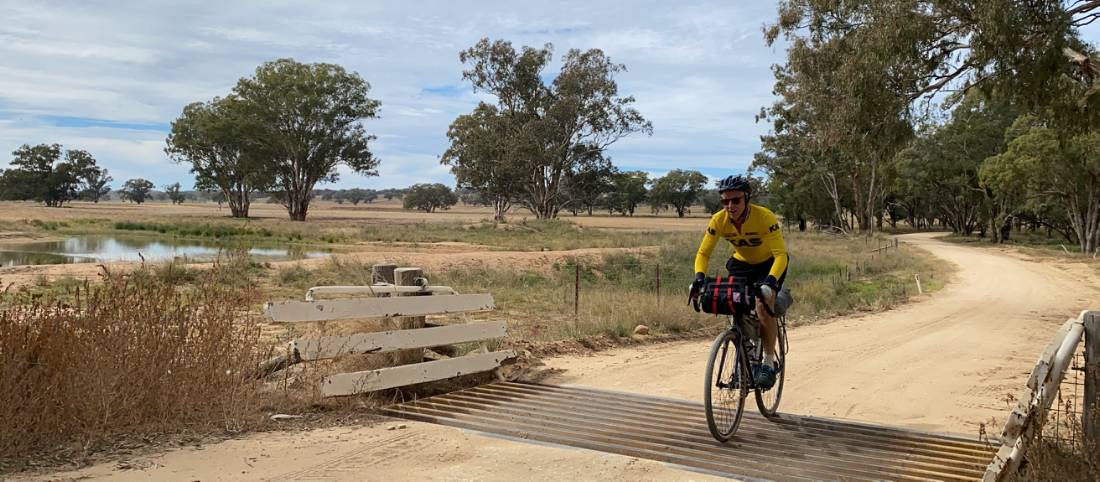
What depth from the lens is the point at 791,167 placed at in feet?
207

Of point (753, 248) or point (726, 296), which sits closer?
point (726, 296)

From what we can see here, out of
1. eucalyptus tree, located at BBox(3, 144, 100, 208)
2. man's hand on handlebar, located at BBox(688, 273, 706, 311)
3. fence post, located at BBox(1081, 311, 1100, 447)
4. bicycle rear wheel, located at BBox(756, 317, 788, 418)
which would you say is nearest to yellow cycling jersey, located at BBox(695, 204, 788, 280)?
man's hand on handlebar, located at BBox(688, 273, 706, 311)

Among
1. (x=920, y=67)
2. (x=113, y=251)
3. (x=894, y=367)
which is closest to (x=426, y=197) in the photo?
(x=113, y=251)

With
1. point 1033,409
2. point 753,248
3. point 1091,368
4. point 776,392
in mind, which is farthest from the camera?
point 776,392

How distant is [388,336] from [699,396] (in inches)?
118

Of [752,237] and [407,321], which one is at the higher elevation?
[752,237]

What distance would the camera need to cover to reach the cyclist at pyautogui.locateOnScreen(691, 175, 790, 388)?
223 inches

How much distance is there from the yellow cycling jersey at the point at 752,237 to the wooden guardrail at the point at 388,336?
260 cm

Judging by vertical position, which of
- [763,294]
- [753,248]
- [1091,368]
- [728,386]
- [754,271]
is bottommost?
[728,386]

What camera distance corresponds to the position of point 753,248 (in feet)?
19.3

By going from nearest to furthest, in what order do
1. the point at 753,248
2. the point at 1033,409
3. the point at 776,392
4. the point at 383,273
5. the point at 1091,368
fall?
the point at 1033,409, the point at 1091,368, the point at 753,248, the point at 776,392, the point at 383,273

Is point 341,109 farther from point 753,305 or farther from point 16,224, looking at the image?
point 753,305

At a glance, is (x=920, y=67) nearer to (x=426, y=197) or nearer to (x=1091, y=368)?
(x=1091, y=368)

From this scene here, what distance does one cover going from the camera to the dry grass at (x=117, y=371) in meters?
5.04
